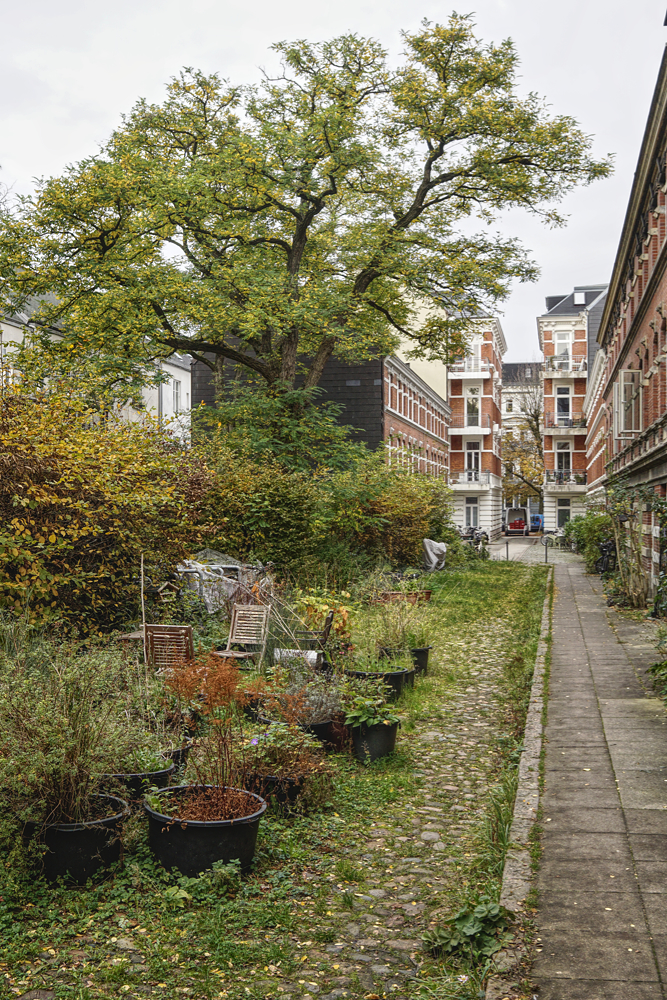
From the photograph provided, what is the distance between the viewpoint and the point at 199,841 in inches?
204

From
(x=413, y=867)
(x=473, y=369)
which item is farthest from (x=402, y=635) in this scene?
(x=473, y=369)

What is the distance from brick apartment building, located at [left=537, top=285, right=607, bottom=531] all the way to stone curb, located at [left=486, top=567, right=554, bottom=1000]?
55332 mm

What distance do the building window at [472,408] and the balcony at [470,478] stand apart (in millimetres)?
3576

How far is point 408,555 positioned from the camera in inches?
939

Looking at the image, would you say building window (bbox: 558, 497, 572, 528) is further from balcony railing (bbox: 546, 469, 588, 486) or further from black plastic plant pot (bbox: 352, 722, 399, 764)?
black plastic plant pot (bbox: 352, 722, 399, 764)

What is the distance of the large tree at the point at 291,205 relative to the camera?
19625 millimetres

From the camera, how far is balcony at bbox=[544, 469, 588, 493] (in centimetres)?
6184

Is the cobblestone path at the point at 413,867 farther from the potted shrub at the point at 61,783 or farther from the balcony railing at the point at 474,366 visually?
the balcony railing at the point at 474,366

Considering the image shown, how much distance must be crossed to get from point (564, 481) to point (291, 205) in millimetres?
44151

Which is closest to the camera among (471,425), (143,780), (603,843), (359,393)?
(603,843)

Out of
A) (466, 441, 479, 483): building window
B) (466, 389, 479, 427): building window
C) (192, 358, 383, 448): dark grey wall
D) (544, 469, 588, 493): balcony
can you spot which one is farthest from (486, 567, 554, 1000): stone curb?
(466, 389, 479, 427): building window

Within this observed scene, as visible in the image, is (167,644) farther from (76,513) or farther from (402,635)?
(402,635)

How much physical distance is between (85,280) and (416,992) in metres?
18.7

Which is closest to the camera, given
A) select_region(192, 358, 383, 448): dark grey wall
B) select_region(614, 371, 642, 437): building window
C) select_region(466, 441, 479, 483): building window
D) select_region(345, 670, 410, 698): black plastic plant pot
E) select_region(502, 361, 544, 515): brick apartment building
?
select_region(345, 670, 410, 698): black plastic plant pot
